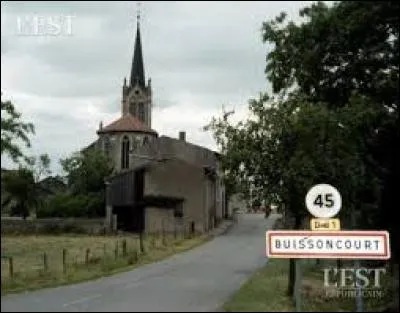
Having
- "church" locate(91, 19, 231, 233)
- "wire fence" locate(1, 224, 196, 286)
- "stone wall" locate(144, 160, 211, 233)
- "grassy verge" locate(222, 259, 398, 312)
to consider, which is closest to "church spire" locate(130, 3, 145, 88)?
"church" locate(91, 19, 231, 233)

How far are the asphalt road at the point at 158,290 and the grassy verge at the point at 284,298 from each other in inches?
24.4

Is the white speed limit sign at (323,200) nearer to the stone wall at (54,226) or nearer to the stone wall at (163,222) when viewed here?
the stone wall at (163,222)

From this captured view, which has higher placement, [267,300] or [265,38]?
[265,38]

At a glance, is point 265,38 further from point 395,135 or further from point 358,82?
point 395,135

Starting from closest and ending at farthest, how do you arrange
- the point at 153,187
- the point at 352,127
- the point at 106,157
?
the point at 352,127 < the point at 153,187 < the point at 106,157

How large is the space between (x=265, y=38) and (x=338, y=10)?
12.4ft

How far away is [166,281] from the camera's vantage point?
26297mm

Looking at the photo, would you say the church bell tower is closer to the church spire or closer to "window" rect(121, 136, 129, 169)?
the church spire

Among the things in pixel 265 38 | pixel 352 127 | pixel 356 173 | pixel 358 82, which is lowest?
pixel 356 173

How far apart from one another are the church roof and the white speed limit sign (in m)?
109

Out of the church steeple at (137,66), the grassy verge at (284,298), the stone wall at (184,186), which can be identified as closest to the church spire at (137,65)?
the church steeple at (137,66)

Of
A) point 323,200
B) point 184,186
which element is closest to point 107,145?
point 184,186

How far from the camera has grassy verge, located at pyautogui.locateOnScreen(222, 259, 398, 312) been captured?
58.8ft

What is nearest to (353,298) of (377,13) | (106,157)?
(377,13)
